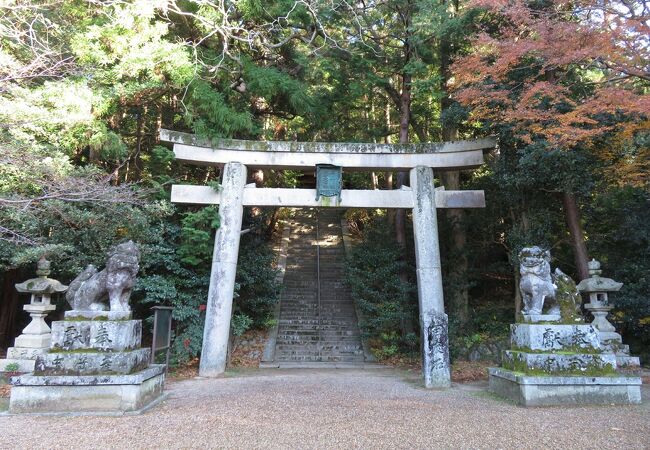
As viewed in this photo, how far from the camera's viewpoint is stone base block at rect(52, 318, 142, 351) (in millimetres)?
5262

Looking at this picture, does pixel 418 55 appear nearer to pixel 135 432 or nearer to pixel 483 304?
pixel 483 304

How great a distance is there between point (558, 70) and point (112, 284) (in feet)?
31.1

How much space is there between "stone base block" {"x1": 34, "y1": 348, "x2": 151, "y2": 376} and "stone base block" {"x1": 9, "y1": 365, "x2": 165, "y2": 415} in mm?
95

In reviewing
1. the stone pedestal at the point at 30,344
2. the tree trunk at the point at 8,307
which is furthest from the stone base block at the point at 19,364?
the tree trunk at the point at 8,307

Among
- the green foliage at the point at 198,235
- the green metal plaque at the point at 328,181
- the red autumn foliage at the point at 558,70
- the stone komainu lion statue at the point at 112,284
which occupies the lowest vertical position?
the stone komainu lion statue at the point at 112,284

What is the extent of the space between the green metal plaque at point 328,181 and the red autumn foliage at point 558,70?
3.04 meters

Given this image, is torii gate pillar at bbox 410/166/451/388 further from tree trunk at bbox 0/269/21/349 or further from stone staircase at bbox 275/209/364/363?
tree trunk at bbox 0/269/21/349

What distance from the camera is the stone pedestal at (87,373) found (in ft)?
16.4

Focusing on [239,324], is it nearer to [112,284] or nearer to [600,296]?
[112,284]

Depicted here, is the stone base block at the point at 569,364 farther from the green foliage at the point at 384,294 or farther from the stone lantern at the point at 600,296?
the green foliage at the point at 384,294

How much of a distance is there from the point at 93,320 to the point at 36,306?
3.51 m

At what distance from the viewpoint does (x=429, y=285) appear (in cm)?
830

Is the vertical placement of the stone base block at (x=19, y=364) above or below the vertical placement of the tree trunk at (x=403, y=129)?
below

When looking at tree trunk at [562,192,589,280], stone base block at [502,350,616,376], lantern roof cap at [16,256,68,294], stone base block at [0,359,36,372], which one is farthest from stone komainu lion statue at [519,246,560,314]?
stone base block at [0,359,36,372]
